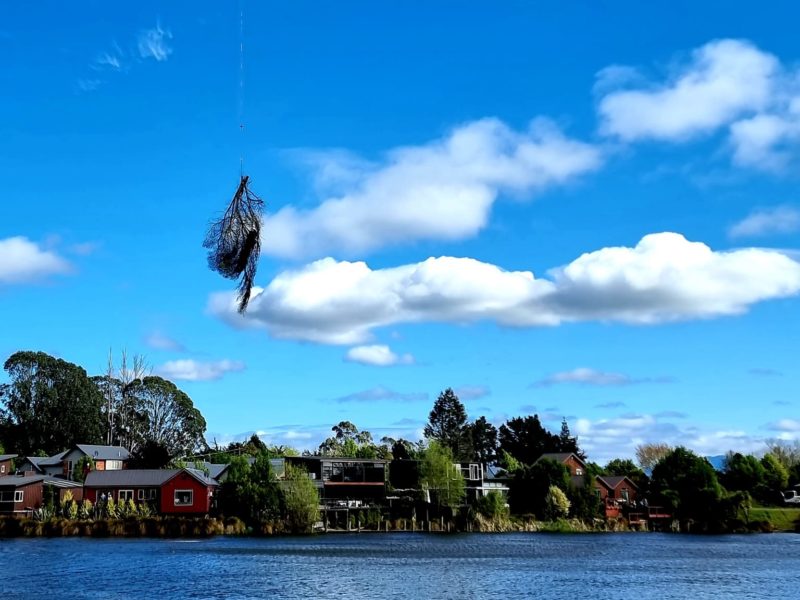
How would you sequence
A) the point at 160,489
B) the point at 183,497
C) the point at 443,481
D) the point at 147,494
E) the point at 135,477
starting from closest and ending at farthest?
1. the point at 183,497
2. the point at 160,489
3. the point at 147,494
4. the point at 135,477
5. the point at 443,481

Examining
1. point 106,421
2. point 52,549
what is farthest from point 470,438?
point 52,549

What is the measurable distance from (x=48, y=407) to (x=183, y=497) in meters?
36.7

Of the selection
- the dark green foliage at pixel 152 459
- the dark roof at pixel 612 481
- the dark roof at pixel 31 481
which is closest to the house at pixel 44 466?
the dark green foliage at pixel 152 459

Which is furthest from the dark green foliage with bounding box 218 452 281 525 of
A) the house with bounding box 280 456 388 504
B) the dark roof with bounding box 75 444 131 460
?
the dark roof with bounding box 75 444 131 460

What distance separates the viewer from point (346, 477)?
85000mm

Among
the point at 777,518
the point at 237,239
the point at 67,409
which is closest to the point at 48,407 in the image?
the point at 67,409

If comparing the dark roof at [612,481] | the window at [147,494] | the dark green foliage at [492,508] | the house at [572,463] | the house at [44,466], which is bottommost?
the dark green foliage at [492,508]

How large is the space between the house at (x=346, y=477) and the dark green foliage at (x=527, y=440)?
44.2 m

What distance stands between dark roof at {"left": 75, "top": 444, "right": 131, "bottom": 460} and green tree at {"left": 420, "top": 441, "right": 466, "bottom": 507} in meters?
32.5

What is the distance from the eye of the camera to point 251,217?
23.1 ft

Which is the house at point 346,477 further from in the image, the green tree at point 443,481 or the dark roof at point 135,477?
the dark roof at point 135,477

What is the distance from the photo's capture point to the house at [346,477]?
8325cm

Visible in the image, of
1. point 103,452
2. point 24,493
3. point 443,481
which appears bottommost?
point 443,481

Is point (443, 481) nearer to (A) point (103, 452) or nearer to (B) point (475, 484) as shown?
(B) point (475, 484)
